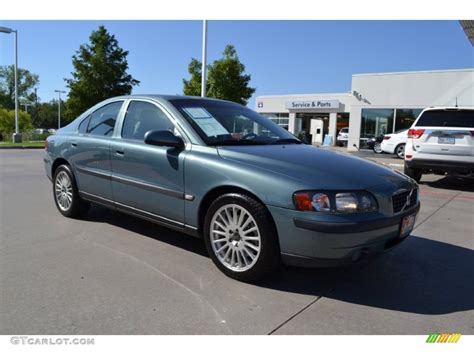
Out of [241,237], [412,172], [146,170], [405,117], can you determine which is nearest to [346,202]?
[241,237]

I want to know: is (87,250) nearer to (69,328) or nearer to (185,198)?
(185,198)

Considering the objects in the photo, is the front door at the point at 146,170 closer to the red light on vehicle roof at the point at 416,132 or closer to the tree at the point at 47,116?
the red light on vehicle roof at the point at 416,132

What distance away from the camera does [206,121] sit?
3.97 metres

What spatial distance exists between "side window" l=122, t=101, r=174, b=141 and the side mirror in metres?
0.29

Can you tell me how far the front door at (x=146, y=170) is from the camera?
3.72 meters

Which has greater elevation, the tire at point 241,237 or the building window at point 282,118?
the building window at point 282,118

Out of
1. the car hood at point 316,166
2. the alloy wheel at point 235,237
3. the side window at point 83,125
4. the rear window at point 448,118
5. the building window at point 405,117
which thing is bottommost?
the alloy wheel at point 235,237

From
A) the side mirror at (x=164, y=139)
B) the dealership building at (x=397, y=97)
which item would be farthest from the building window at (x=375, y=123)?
the side mirror at (x=164, y=139)

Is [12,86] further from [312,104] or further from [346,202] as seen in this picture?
[346,202]

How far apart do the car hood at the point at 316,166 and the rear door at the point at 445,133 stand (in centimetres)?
548

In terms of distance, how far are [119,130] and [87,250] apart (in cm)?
130

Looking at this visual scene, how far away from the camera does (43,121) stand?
3782 inches
